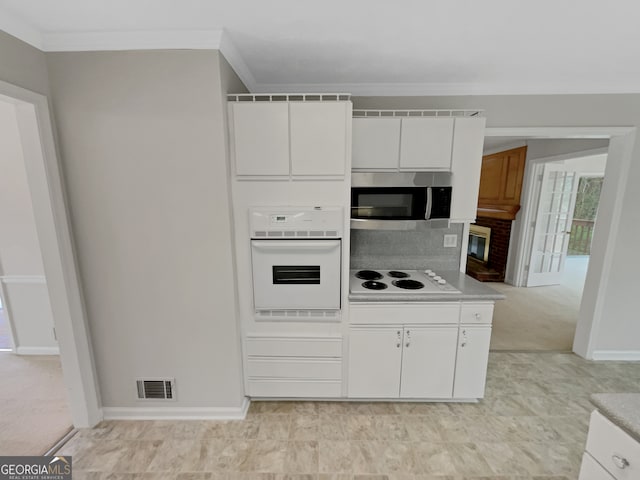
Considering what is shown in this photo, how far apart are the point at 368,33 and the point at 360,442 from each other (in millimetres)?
2513

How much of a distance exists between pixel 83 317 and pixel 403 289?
87.1 inches

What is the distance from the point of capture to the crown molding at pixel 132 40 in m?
1.57

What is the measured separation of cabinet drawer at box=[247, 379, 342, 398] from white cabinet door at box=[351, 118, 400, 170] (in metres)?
1.64

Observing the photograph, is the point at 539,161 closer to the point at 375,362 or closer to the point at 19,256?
the point at 375,362

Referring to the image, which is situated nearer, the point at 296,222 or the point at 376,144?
the point at 296,222

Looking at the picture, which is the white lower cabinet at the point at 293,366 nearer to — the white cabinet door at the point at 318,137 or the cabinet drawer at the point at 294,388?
the cabinet drawer at the point at 294,388

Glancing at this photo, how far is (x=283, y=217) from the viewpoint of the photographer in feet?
6.10

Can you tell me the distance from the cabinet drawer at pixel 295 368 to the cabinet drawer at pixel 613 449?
1.35 meters

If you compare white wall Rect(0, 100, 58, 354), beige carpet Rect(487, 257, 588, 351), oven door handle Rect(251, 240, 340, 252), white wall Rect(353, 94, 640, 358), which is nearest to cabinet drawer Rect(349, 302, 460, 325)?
→ oven door handle Rect(251, 240, 340, 252)

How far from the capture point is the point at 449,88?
234cm

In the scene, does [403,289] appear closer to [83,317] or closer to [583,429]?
[583,429]

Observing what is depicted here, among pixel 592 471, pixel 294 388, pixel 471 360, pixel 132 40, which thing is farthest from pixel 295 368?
pixel 132 40

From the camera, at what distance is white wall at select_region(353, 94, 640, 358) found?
7.67 ft

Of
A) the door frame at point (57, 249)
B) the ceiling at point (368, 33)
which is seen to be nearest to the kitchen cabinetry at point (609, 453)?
the ceiling at point (368, 33)
